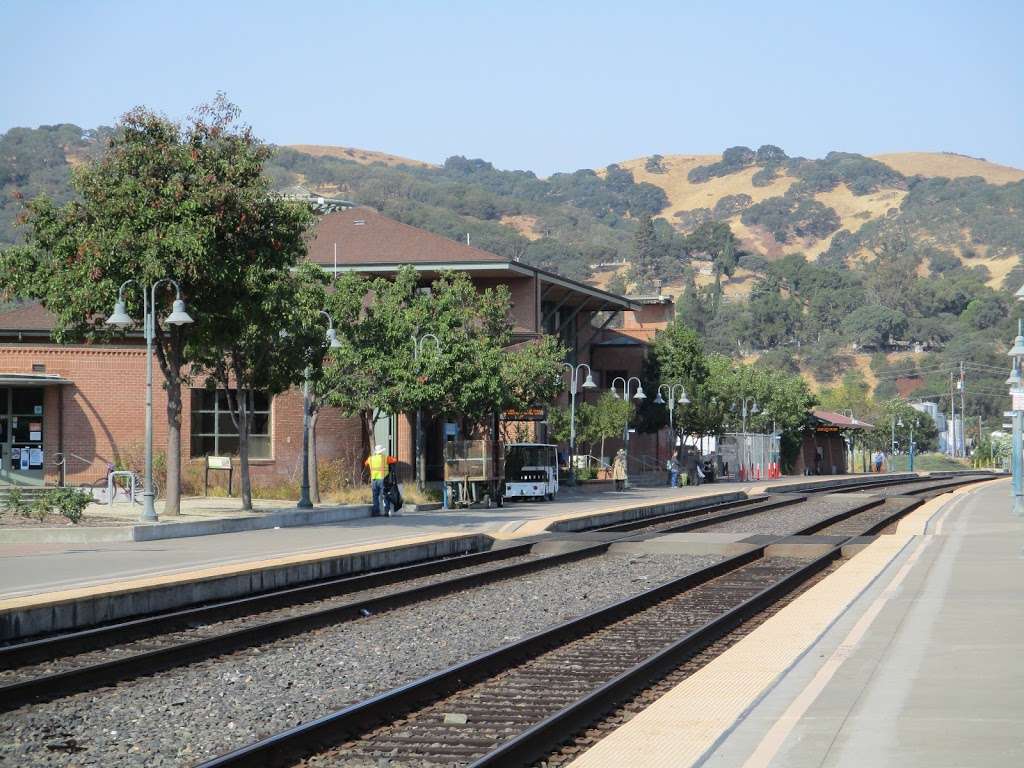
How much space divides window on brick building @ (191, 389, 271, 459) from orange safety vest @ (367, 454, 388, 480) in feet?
43.0

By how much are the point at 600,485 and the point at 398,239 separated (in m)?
14.1

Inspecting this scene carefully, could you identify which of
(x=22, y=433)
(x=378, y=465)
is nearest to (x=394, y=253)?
(x=22, y=433)

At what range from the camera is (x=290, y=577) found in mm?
20750

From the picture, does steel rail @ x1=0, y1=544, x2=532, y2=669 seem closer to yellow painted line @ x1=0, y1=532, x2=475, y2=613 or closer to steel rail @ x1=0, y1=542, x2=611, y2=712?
yellow painted line @ x1=0, y1=532, x2=475, y2=613

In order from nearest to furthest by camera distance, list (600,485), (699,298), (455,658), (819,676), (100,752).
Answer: (100,752) → (819,676) → (455,658) → (600,485) → (699,298)

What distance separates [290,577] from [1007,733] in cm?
1372

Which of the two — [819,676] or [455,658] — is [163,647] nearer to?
[455,658]

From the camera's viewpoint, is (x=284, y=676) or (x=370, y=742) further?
(x=284, y=676)

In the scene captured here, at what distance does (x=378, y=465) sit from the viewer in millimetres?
34656

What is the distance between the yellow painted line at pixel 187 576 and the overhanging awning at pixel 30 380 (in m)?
20.7

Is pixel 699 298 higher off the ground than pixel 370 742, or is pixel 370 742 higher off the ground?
pixel 699 298

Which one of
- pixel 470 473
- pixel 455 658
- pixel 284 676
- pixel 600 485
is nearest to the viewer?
pixel 284 676

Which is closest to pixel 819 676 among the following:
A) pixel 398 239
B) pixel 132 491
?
pixel 132 491

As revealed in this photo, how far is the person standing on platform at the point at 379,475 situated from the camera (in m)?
34.6
